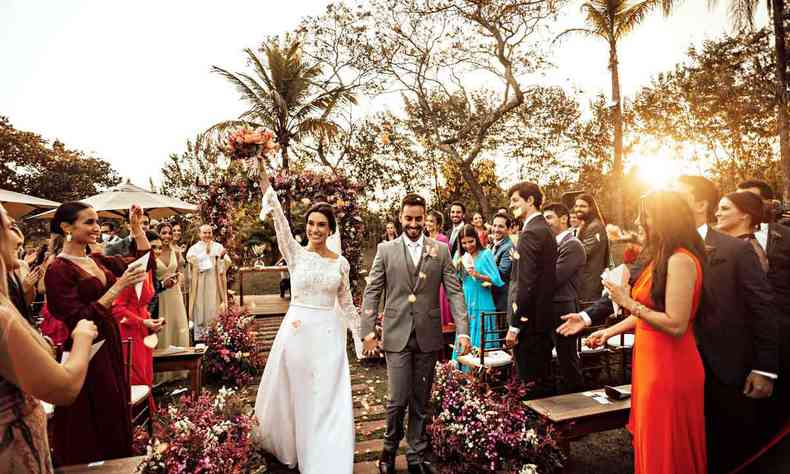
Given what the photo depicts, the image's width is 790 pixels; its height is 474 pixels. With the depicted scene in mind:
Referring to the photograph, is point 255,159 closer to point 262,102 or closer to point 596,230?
point 596,230

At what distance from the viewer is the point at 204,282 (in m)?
8.16

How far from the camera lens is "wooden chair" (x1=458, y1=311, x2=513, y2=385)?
15.8 ft

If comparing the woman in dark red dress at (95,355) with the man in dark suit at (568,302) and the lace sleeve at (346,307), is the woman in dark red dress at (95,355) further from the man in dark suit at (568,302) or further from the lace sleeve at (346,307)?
the man in dark suit at (568,302)

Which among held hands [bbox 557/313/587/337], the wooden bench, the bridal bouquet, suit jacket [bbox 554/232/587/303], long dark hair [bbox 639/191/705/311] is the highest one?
the bridal bouquet

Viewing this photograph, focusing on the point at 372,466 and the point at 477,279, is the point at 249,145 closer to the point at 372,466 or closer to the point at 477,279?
the point at 372,466

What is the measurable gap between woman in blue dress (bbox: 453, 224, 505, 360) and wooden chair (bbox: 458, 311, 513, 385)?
380 millimetres

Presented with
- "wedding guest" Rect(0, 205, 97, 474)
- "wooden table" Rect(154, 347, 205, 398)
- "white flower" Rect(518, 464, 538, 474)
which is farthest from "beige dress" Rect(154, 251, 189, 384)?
"white flower" Rect(518, 464, 538, 474)

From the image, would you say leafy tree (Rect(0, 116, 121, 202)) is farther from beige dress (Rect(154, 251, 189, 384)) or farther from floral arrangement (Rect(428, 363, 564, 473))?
floral arrangement (Rect(428, 363, 564, 473))

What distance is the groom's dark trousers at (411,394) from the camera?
12.6ft

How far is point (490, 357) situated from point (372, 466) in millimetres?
1927

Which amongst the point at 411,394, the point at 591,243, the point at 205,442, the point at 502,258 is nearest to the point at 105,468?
the point at 205,442

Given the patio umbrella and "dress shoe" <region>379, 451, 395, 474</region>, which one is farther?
the patio umbrella

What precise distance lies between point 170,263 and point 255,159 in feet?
15.3

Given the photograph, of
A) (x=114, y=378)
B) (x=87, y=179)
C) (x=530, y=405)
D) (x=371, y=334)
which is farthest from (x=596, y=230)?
(x=87, y=179)
